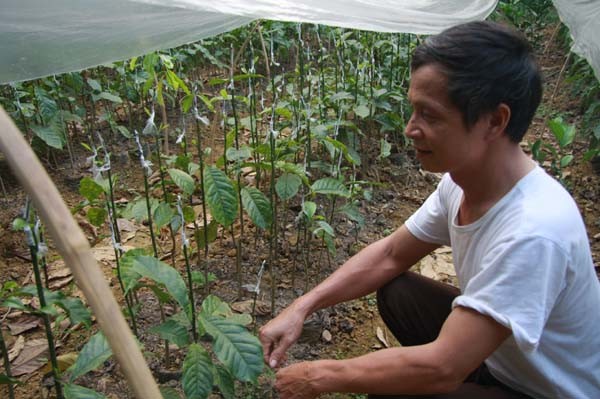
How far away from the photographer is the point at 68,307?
1.23 m

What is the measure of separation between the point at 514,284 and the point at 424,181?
7.17 feet

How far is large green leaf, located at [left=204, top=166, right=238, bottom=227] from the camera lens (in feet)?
5.37

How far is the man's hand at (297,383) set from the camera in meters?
1.24

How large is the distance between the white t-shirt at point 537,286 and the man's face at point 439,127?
128 mm

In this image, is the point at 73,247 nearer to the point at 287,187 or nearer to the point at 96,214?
the point at 96,214

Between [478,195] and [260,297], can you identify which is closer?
[478,195]

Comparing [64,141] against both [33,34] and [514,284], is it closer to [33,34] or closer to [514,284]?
[33,34]

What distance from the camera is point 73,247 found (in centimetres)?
53

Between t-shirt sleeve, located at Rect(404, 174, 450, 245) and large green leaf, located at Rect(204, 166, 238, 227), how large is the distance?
1.72 ft

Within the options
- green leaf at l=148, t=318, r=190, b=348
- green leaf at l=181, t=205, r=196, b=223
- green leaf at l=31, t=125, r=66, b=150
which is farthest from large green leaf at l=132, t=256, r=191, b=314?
green leaf at l=31, t=125, r=66, b=150

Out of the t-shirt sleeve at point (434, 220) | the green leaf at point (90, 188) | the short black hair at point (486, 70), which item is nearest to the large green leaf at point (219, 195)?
the green leaf at point (90, 188)

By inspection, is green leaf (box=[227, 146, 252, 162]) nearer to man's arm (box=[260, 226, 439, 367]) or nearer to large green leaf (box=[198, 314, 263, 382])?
man's arm (box=[260, 226, 439, 367])

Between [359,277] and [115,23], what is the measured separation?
3.09ft

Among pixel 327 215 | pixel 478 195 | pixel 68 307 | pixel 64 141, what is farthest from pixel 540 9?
pixel 68 307
